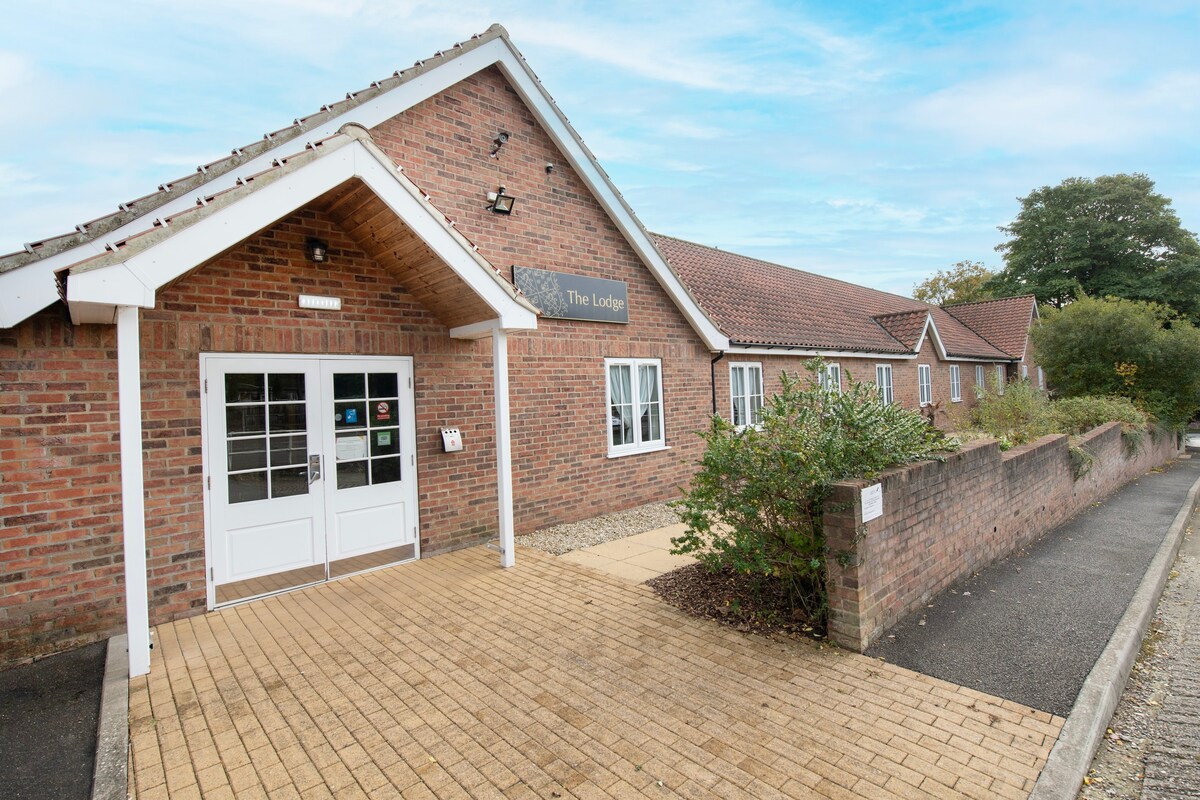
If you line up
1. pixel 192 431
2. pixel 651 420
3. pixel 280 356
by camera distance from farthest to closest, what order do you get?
1. pixel 651 420
2. pixel 280 356
3. pixel 192 431

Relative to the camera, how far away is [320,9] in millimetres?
6980

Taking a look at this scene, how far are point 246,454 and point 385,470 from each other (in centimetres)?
138

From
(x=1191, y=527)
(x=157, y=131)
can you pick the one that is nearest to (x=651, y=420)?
(x=1191, y=527)

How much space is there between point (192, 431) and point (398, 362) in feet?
6.78

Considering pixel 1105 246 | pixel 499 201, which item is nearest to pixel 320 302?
pixel 499 201

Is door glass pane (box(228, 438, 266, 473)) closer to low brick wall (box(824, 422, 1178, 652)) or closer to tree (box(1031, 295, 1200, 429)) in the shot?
low brick wall (box(824, 422, 1178, 652))

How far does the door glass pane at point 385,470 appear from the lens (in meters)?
6.36

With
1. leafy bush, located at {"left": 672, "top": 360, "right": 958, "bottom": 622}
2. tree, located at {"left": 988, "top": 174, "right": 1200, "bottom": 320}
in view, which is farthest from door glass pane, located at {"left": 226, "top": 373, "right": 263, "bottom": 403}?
tree, located at {"left": 988, "top": 174, "right": 1200, "bottom": 320}

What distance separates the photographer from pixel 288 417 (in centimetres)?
574

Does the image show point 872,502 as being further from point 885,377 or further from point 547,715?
point 885,377

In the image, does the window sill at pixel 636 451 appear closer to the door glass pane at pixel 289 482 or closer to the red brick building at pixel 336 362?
the red brick building at pixel 336 362

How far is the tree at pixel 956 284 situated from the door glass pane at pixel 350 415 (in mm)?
47940

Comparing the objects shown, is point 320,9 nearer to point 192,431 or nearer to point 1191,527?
point 192,431

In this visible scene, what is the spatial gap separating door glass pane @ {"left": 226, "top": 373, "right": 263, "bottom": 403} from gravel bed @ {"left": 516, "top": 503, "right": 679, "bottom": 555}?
3.51 meters
